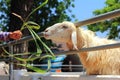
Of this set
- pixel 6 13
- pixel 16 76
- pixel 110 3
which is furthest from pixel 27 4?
pixel 110 3

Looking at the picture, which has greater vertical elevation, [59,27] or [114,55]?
[59,27]

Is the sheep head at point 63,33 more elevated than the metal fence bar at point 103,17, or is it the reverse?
the metal fence bar at point 103,17

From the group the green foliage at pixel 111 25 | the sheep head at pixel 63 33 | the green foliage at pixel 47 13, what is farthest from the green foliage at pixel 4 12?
the sheep head at pixel 63 33

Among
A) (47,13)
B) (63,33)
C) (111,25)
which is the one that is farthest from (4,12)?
(63,33)

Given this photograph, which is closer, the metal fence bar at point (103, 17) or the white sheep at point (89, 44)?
the metal fence bar at point (103, 17)

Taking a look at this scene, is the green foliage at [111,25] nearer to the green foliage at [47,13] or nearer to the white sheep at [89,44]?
the green foliage at [47,13]

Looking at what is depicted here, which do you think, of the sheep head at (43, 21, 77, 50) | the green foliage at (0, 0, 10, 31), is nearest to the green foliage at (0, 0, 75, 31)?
the green foliage at (0, 0, 10, 31)

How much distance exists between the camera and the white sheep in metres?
4.00

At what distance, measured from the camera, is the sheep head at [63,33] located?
4098 millimetres

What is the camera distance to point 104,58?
13.3ft

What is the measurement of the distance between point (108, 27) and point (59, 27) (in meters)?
20.7

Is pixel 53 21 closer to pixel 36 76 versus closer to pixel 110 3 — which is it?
pixel 110 3

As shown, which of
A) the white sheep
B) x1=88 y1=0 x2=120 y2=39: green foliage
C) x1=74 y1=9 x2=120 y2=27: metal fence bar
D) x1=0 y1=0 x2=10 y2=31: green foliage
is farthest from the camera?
x1=88 y1=0 x2=120 y2=39: green foliage

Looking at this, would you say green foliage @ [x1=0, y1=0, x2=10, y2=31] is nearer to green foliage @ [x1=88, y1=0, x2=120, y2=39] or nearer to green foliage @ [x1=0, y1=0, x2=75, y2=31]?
green foliage @ [x1=0, y1=0, x2=75, y2=31]
